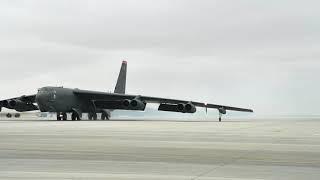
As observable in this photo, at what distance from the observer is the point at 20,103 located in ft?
183

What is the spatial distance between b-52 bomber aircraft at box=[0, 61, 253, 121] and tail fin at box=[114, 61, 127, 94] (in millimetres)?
8971

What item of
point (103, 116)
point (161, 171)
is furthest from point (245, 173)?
point (103, 116)

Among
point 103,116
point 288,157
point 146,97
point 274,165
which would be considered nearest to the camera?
point 274,165

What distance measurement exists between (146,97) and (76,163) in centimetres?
4403

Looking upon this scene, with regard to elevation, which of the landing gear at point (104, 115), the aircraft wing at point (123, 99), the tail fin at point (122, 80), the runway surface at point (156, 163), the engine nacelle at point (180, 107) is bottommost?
the landing gear at point (104, 115)

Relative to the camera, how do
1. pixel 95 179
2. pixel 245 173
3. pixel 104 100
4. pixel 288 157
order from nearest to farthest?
pixel 95 179 → pixel 245 173 → pixel 288 157 → pixel 104 100

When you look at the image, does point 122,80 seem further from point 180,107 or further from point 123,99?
point 180,107

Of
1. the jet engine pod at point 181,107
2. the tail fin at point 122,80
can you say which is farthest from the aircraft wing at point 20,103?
the jet engine pod at point 181,107

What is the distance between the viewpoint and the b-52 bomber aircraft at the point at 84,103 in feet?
168

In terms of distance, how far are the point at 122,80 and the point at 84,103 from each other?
46.3 ft

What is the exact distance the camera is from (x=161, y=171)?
911cm

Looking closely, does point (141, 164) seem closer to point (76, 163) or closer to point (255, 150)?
point (76, 163)

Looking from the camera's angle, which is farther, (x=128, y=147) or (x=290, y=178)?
(x=128, y=147)

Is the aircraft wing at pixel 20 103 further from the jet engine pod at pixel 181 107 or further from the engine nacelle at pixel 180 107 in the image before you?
the jet engine pod at pixel 181 107
